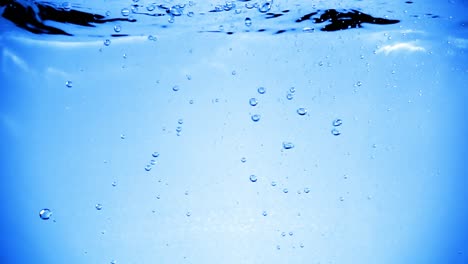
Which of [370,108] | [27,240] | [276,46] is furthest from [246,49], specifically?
[27,240]

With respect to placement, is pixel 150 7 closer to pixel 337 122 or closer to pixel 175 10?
pixel 175 10

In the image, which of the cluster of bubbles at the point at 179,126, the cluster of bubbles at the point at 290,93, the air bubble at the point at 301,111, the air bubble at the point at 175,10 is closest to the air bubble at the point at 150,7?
the air bubble at the point at 175,10

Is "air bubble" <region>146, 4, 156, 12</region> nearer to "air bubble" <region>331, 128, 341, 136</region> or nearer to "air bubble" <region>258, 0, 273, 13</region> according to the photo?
"air bubble" <region>258, 0, 273, 13</region>

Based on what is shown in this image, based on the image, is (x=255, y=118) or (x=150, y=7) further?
(x=255, y=118)

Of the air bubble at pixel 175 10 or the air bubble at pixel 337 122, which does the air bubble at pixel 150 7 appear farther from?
the air bubble at pixel 337 122

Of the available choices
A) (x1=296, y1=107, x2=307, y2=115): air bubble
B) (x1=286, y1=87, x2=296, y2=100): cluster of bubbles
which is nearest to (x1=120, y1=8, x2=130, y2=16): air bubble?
(x1=286, y1=87, x2=296, y2=100): cluster of bubbles

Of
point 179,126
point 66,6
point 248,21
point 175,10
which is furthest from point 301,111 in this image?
point 66,6

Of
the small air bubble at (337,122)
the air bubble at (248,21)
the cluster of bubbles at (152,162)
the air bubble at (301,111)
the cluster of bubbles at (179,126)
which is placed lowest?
the cluster of bubbles at (152,162)

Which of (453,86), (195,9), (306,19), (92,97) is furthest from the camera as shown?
(453,86)

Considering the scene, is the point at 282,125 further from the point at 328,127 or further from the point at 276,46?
the point at 276,46

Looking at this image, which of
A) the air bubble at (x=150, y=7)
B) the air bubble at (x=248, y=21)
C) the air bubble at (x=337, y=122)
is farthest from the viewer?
the air bubble at (x=337, y=122)

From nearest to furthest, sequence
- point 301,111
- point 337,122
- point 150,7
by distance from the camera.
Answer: point 150,7 → point 301,111 → point 337,122
